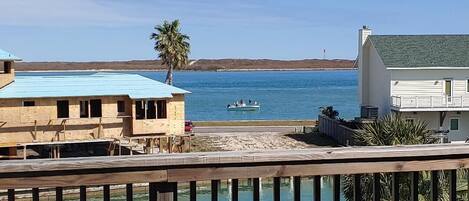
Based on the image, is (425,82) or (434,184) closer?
(434,184)

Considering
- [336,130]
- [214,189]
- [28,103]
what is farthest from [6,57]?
[214,189]

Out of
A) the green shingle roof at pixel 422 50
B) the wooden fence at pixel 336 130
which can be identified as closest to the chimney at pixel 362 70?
the green shingle roof at pixel 422 50

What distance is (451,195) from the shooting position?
404 cm

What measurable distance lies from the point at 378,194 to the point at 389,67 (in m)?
36.1

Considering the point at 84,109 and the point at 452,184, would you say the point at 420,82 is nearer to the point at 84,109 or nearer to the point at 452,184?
the point at 84,109

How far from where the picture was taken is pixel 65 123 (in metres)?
32.2

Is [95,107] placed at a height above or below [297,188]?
below

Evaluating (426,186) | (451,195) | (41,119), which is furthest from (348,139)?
(451,195)

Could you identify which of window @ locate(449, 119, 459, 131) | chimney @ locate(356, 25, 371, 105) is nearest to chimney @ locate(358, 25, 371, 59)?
chimney @ locate(356, 25, 371, 105)

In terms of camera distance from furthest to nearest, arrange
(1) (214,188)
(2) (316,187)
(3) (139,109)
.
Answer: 1. (3) (139,109)
2. (2) (316,187)
3. (1) (214,188)

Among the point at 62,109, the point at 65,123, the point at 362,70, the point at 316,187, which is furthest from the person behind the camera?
the point at 362,70

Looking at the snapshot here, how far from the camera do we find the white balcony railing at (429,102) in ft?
125

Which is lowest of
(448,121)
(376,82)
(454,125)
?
(454,125)

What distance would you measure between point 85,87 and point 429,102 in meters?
19.4
